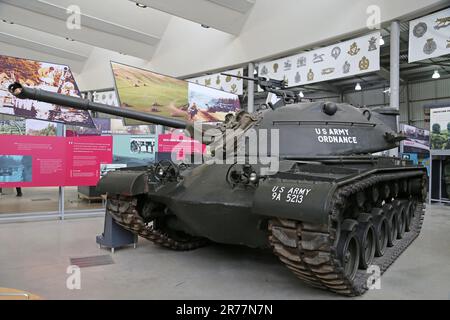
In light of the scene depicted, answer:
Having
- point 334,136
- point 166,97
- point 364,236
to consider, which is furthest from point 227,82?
point 364,236

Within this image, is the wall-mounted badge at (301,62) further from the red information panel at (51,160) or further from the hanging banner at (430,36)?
the red information panel at (51,160)

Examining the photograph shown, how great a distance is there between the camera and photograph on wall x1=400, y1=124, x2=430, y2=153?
617 inches

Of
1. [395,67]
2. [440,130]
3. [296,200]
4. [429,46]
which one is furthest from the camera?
[440,130]

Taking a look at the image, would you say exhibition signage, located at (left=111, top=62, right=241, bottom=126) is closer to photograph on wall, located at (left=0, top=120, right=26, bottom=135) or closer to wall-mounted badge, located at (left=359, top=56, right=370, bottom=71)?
wall-mounted badge, located at (left=359, top=56, right=370, bottom=71)

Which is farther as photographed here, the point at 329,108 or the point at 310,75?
the point at 310,75

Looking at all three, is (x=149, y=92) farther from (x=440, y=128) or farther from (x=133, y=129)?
(x=440, y=128)

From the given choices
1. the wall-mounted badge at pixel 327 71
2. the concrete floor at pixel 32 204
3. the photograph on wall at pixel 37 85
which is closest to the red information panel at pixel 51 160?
the photograph on wall at pixel 37 85

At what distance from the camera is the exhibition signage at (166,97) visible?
11812mm

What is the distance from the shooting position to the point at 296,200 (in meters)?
4.04

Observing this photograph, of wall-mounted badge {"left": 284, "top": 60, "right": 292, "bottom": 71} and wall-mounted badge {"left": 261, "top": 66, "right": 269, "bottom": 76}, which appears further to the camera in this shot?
wall-mounted badge {"left": 261, "top": 66, "right": 269, "bottom": 76}

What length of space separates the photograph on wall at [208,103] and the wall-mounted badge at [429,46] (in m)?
6.37

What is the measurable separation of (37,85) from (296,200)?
818cm

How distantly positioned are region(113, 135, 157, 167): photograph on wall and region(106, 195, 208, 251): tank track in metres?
4.53

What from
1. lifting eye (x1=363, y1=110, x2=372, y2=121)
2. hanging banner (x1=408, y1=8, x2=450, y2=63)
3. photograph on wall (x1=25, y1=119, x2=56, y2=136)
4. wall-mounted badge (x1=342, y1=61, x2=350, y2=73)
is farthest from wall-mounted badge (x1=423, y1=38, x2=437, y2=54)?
photograph on wall (x1=25, y1=119, x2=56, y2=136)
